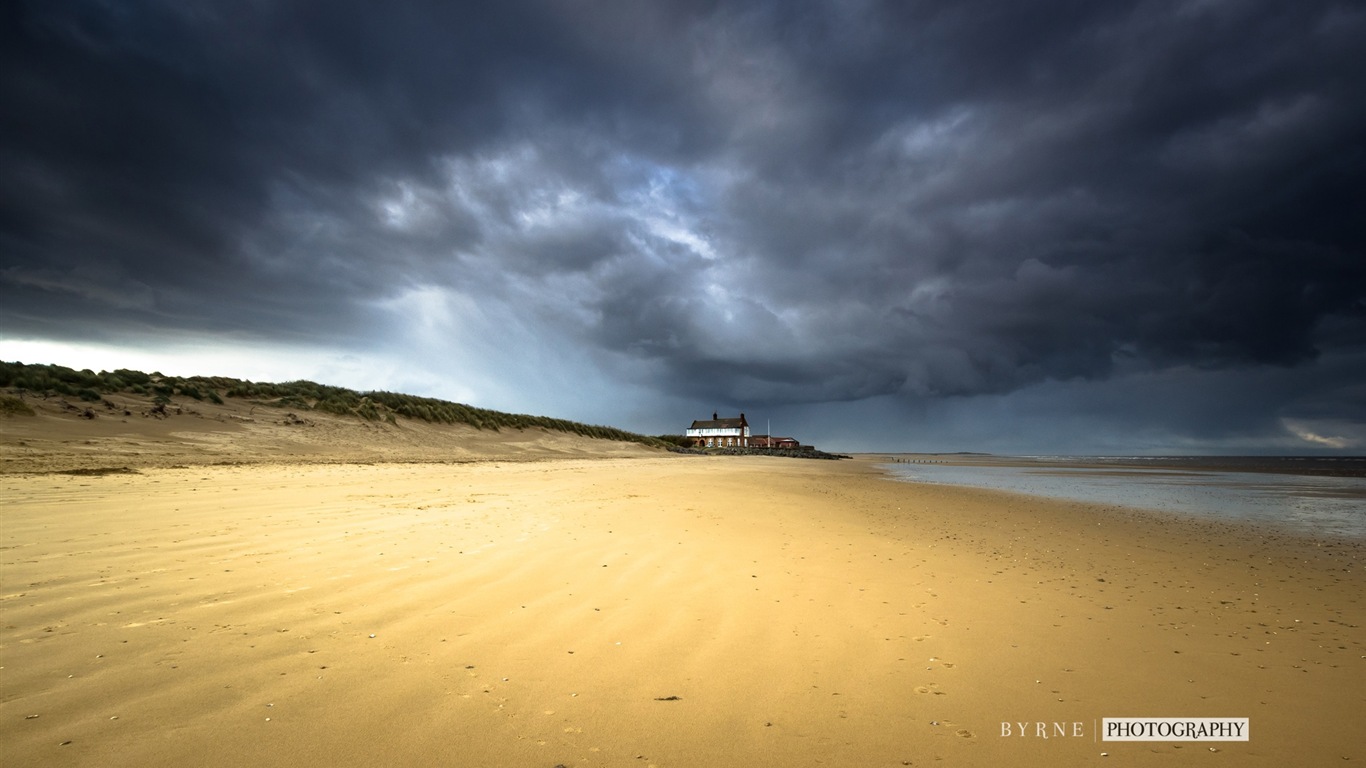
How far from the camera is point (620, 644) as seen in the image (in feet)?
12.8

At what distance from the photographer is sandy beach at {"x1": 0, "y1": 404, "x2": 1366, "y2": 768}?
271 cm

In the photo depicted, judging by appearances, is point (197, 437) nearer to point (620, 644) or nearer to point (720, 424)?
point (620, 644)

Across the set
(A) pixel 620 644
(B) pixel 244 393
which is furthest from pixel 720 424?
(A) pixel 620 644

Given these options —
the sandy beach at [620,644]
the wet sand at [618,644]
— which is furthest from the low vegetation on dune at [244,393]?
the wet sand at [618,644]

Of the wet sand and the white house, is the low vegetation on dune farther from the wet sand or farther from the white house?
the white house

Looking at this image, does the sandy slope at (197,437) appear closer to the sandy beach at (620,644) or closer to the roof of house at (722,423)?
the sandy beach at (620,644)

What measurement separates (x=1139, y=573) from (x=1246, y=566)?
1.94 metres

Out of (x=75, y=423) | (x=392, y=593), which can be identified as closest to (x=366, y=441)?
(x=75, y=423)

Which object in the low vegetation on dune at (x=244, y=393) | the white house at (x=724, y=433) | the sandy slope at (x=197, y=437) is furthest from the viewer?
the white house at (x=724, y=433)

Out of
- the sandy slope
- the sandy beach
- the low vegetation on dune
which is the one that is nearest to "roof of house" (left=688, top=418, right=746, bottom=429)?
the low vegetation on dune

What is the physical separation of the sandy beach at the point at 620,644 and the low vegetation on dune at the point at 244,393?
11502 millimetres

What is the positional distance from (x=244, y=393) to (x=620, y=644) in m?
24.1

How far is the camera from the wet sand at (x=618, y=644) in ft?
8.89

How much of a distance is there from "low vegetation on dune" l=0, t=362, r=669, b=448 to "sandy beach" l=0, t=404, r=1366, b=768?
11.5m
